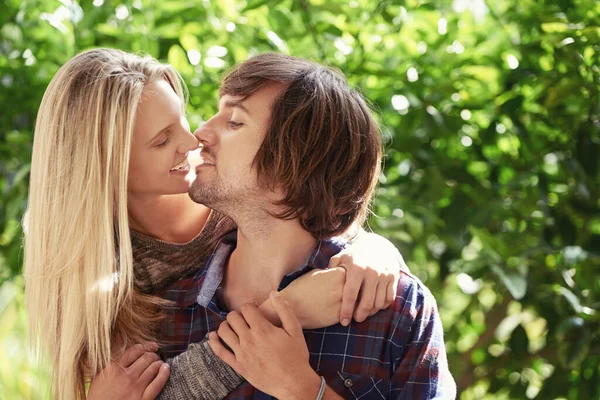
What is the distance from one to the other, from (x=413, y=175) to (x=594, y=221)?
15.3 inches

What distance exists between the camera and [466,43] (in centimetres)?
195

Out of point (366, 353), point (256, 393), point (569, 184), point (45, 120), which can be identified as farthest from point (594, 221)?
point (45, 120)

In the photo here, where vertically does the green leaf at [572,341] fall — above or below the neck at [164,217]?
below

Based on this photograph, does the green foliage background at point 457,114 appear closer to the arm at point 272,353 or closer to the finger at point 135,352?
the finger at point 135,352

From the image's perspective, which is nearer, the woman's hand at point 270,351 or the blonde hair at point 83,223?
the woman's hand at point 270,351

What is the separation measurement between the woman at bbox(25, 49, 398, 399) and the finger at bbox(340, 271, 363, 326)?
20 mm

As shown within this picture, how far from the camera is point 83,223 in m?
1.44

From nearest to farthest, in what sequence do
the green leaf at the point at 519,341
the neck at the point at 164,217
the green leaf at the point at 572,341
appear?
the neck at the point at 164,217 < the green leaf at the point at 572,341 < the green leaf at the point at 519,341

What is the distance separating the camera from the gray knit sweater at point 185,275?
138 cm

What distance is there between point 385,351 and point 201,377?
29 cm

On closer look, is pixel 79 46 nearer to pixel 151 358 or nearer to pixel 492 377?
pixel 151 358

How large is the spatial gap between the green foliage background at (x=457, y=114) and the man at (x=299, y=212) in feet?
1.00

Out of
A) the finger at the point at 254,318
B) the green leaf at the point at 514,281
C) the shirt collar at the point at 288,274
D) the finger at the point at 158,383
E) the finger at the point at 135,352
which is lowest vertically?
the green leaf at the point at 514,281

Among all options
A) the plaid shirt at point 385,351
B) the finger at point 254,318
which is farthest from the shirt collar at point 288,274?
the finger at point 254,318
